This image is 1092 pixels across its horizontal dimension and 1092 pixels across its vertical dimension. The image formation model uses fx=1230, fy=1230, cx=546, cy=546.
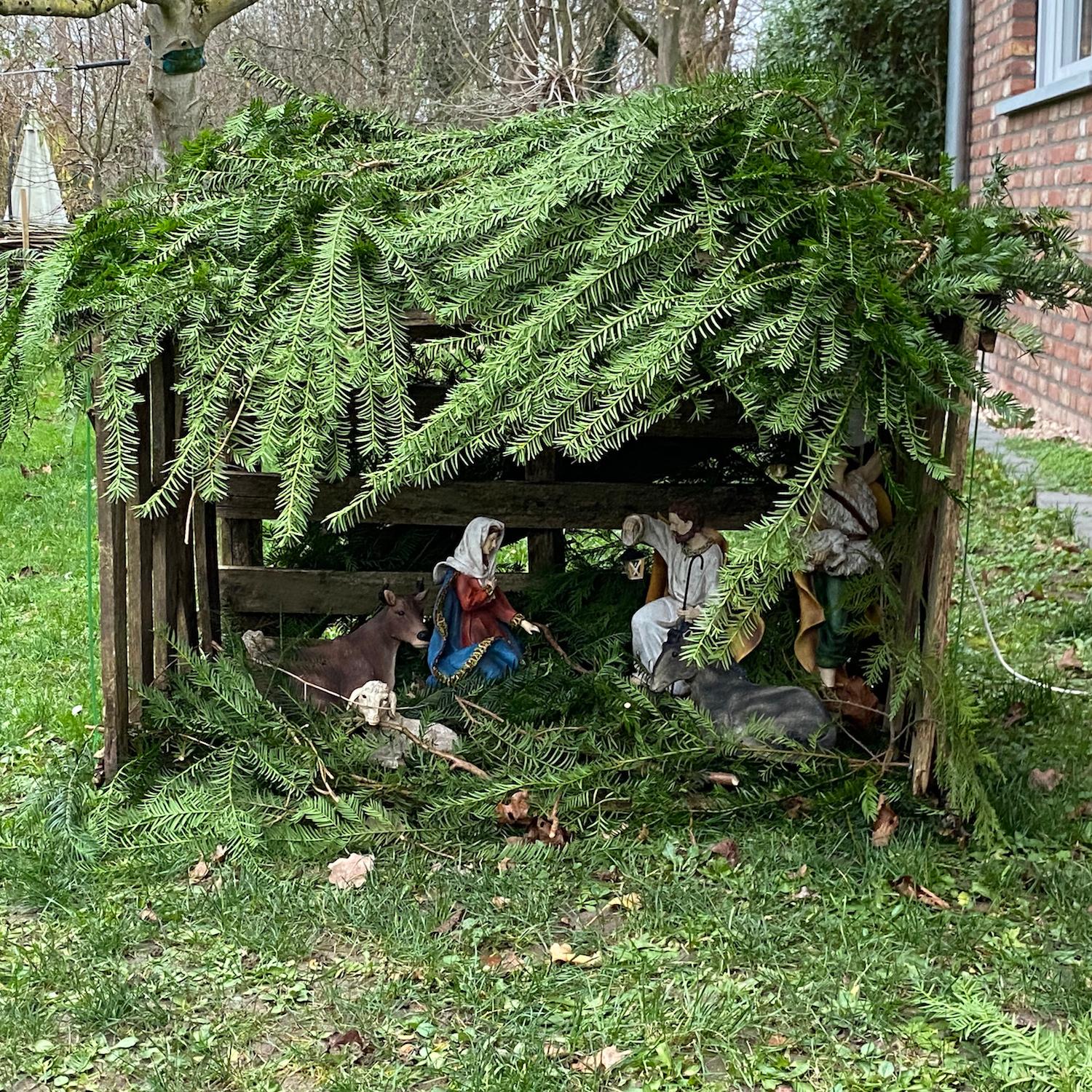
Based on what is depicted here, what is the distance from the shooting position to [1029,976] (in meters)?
3.18

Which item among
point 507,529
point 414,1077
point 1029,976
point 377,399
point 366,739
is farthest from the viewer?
point 507,529

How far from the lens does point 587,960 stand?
11.0ft

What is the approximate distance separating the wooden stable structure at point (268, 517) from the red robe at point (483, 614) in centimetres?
A: 37

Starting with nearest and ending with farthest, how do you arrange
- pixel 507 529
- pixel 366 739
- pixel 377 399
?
pixel 377 399, pixel 366 739, pixel 507 529

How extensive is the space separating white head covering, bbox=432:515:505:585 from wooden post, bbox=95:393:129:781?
1.15 meters

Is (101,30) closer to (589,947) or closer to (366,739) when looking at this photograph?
(366,739)

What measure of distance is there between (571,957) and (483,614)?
1.50 m

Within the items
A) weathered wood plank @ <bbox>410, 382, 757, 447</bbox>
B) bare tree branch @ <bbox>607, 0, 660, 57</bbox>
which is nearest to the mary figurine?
weathered wood plank @ <bbox>410, 382, 757, 447</bbox>

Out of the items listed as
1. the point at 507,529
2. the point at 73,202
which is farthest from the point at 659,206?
the point at 73,202

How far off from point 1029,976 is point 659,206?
229 cm

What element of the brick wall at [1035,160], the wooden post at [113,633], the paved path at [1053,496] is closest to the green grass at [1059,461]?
the paved path at [1053,496]

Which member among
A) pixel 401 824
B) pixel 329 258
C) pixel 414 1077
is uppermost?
pixel 329 258

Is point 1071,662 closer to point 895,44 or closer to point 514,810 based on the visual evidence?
point 514,810

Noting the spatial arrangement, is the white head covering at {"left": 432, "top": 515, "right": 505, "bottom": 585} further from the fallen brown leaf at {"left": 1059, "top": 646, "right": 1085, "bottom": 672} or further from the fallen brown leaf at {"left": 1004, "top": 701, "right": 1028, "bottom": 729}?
the fallen brown leaf at {"left": 1059, "top": 646, "right": 1085, "bottom": 672}
